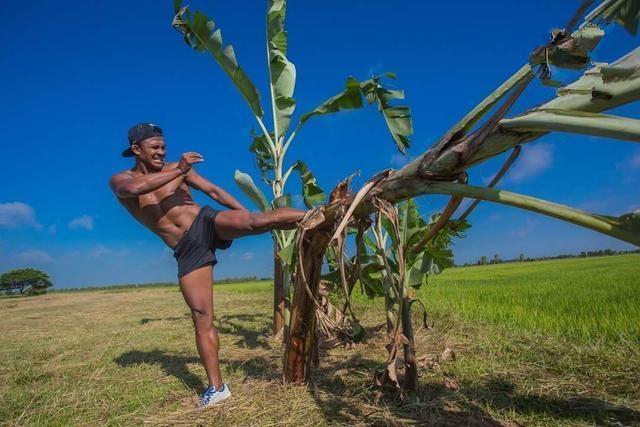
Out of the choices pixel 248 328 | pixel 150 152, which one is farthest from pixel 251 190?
pixel 248 328

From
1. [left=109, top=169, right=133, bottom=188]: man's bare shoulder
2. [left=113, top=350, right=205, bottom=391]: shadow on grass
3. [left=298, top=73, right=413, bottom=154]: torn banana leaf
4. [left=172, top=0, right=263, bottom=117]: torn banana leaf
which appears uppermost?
[left=172, top=0, right=263, bottom=117]: torn banana leaf

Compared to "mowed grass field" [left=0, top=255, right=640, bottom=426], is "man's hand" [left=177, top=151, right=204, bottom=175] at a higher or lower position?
higher

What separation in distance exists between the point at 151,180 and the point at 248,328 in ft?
12.9

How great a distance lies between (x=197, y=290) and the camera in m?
2.95

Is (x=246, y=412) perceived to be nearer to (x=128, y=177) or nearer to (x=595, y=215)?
(x=128, y=177)

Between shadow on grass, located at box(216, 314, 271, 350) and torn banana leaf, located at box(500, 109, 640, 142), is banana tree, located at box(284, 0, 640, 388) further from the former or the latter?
shadow on grass, located at box(216, 314, 271, 350)

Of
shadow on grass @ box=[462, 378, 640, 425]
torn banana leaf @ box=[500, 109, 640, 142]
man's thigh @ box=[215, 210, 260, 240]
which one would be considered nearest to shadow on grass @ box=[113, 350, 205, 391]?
man's thigh @ box=[215, 210, 260, 240]

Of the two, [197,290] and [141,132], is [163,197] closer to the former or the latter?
[141,132]

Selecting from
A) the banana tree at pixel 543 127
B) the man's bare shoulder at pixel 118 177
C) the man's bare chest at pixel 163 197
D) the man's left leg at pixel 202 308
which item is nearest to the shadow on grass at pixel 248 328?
the man's left leg at pixel 202 308

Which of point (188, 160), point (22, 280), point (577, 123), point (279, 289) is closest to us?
point (577, 123)

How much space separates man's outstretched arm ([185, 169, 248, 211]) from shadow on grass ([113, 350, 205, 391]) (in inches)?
55.5

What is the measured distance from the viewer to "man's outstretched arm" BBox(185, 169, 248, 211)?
10.7ft

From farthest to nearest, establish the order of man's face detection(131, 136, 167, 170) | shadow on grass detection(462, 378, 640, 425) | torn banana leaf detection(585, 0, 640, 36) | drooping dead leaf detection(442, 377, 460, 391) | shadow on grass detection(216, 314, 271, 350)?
shadow on grass detection(216, 314, 271, 350) → man's face detection(131, 136, 167, 170) → drooping dead leaf detection(442, 377, 460, 391) → shadow on grass detection(462, 378, 640, 425) → torn banana leaf detection(585, 0, 640, 36)

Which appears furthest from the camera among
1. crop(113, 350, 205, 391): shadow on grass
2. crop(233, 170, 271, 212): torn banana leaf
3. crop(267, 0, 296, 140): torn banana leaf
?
crop(267, 0, 296, 140): torn banana leaf
